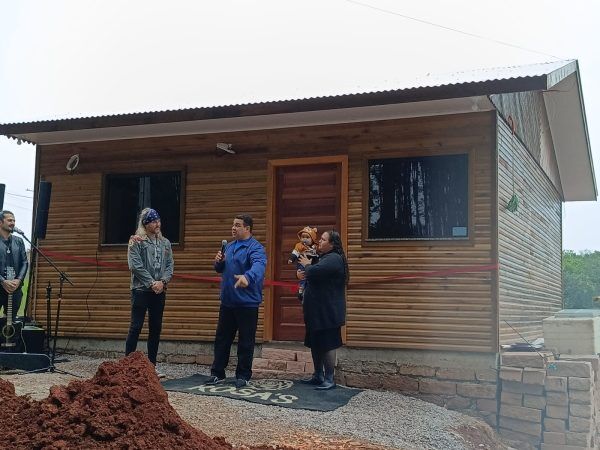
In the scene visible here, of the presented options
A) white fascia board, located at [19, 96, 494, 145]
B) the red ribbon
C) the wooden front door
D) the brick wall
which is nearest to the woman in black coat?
the brick wall

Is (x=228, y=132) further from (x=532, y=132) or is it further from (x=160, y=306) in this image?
(x=532, y=132)

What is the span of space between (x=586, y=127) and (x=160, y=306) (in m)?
9.13

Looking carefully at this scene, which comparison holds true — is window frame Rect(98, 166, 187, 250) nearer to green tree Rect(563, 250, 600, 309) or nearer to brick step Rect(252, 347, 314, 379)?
brick step Rect(252, 347, 314, 379)

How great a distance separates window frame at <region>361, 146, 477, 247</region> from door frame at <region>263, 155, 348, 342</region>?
0.80 ft

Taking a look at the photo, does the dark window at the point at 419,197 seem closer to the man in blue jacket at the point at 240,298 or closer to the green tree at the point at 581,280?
the man in blue jacket at the point at 240,298

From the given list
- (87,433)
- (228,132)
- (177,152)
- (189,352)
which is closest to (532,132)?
(228,132)

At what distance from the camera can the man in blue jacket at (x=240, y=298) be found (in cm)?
705

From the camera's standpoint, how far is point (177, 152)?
9.28 metres

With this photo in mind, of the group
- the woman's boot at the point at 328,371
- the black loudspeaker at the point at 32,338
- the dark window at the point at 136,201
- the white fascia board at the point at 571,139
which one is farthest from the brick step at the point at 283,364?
the white fascia board at the point at 571,139

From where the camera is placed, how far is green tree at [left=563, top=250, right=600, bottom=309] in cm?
2794

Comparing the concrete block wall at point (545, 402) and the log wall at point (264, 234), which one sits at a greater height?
the log wall at point (264, 234)

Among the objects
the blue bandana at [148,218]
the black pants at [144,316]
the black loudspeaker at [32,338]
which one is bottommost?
the black loudspeaker at [32,338]

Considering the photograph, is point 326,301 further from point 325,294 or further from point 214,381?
point 214,381

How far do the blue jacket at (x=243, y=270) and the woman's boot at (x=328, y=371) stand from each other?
972 mm
